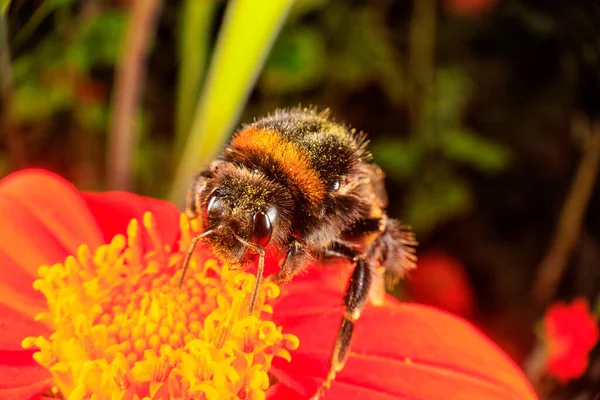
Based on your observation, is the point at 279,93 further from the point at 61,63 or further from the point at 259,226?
the point at 259,226

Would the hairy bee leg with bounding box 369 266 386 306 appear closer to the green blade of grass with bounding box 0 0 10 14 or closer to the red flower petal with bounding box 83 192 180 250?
the red flower petal with bounding box 83 192 180 250

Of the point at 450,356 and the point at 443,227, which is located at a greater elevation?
the point at 450,356

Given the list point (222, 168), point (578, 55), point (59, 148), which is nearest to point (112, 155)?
point (59, 148)

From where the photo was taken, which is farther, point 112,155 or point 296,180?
point 112,155

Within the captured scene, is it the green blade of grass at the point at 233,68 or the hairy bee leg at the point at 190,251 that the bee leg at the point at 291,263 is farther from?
the green blade of grass at the point at 233,68

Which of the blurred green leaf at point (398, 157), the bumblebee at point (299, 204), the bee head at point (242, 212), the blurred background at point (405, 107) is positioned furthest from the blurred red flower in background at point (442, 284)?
the bee head at point (242, 212)

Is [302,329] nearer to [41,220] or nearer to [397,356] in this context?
[397,356]

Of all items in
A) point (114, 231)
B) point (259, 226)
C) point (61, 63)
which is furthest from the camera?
point (61, 63)

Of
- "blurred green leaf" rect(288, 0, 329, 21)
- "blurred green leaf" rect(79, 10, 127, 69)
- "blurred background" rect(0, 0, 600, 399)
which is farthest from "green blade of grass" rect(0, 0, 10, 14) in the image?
"blurred green leaf" rect(288, 0, 329, 21)
